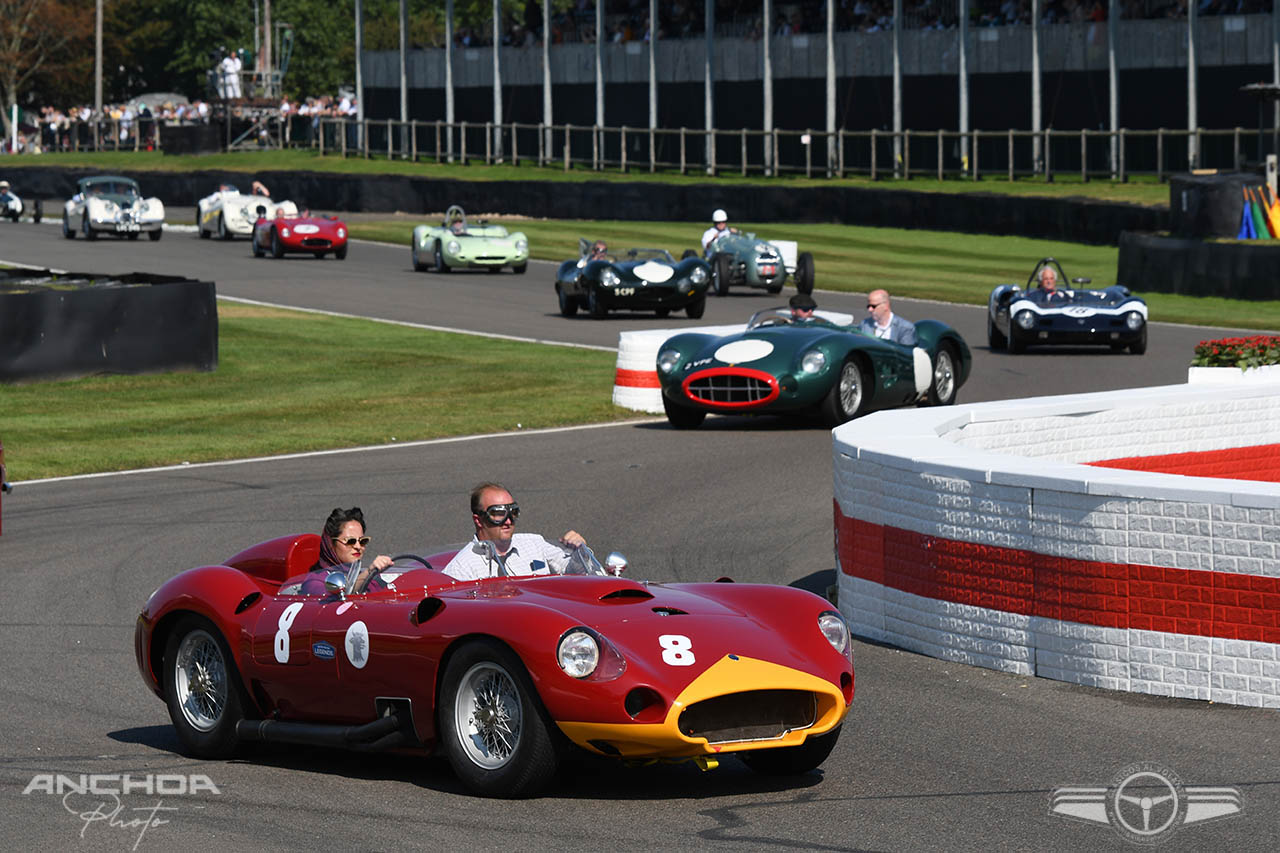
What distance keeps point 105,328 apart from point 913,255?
2196 centimetres

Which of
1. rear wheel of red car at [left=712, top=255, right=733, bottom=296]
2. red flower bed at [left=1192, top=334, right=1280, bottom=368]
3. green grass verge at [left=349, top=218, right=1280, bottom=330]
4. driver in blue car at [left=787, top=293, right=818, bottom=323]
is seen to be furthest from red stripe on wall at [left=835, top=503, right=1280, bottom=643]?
rear wheel of red car at [left=712, top=255, right=733, bottom=296]

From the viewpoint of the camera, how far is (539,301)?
116ft

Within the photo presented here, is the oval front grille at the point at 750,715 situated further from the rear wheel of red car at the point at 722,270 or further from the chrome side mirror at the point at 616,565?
the rear wheel of red car at the point at 722,270

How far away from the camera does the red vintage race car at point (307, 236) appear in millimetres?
43156

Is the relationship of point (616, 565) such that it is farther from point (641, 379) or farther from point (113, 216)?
point (113, 216)

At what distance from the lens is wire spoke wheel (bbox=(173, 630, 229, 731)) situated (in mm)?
8227

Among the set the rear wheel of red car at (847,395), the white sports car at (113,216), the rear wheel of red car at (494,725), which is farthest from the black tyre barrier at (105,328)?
the white sports car at (113,216)

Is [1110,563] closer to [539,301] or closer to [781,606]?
[781,606]

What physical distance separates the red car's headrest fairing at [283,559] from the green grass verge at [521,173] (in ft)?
107

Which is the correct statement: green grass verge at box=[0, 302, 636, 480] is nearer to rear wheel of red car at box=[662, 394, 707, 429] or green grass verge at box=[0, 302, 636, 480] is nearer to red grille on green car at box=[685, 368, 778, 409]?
rear wheel of red car at box=[662, 394, 707, 429]

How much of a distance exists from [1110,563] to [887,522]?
60.4 inches

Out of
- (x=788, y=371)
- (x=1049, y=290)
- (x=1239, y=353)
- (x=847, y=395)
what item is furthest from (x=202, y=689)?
(x=1049, y=290)

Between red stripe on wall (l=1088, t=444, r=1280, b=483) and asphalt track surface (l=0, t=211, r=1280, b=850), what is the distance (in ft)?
7.22

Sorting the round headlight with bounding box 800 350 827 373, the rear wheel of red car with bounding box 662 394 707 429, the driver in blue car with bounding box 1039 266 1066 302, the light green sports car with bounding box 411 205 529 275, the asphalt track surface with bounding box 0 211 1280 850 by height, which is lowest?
the asphalt track surface with bounding box 0 211 1280 850
